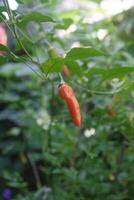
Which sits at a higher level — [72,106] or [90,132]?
[72,106]

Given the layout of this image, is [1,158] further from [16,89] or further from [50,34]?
[50,34]

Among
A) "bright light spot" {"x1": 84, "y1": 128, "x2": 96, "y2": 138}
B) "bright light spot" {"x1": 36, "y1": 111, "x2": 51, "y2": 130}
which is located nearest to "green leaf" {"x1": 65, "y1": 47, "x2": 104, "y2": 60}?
"bright light spot" {"x1": 84, "y1": 128, "x2": 96, "y2": 138}

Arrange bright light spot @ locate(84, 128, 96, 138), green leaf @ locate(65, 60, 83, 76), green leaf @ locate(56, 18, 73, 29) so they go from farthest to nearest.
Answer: bright light spot @ locate(84, 128, 96, 138) → green leaf @ locate(56, 18, 73, 29) → green leaf @ locate(65, 60, 83, 76)

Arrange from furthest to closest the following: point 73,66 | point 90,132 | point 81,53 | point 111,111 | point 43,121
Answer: point 43,121, point 90,132, point 111,111, point 73,66, point 81,53

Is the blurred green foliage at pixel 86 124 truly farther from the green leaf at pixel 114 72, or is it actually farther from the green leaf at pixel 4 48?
the green leaf at pixel 4 48

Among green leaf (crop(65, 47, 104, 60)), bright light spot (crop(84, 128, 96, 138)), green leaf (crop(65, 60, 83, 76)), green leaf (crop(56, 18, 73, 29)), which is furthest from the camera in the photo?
bright light spot (crop(84, 128, 96, 138))

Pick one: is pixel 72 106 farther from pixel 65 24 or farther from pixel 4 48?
pixel 65 24

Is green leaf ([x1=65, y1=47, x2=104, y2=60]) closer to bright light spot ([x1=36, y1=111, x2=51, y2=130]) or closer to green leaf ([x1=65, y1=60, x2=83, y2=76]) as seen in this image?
green leaf ([x1=65, y1=60, x2=83, y2=76])

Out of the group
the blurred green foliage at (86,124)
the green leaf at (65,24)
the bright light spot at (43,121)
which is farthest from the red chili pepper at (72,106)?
the bright light spot at (43,121)

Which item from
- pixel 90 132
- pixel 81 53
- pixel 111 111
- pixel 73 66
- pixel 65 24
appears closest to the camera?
pixel 81 53

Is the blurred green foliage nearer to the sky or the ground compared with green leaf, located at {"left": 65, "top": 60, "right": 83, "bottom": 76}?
nearer to the ground

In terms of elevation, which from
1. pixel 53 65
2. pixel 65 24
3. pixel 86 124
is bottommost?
pixel 86 124

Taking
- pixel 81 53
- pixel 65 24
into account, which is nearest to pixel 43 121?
pixel 65 24

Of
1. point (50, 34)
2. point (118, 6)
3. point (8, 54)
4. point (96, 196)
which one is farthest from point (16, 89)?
point (8, 54)
